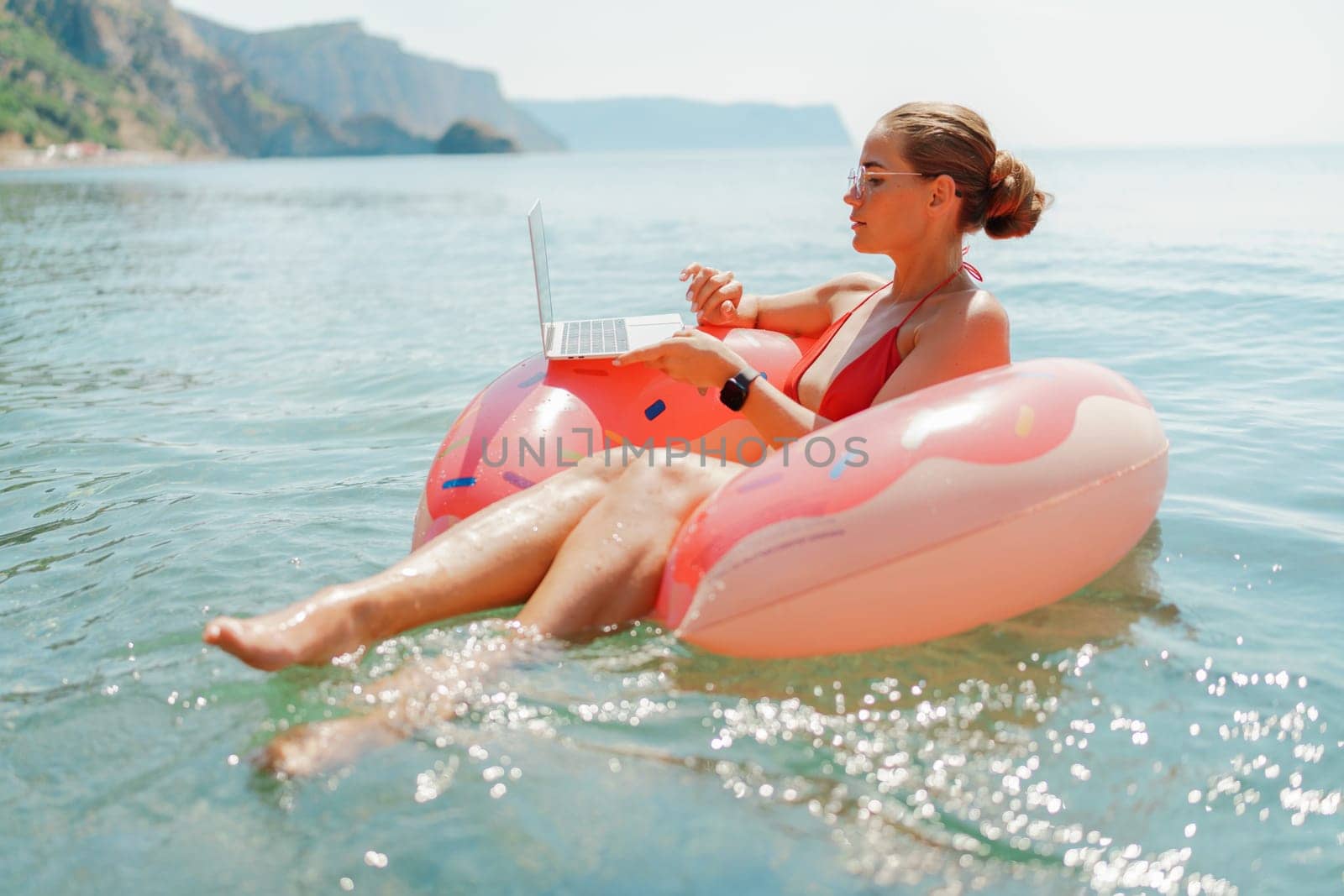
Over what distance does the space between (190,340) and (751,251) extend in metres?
8.08

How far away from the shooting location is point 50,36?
77.8m

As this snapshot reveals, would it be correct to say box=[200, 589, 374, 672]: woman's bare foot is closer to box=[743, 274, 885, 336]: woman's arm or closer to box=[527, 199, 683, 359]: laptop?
box=[527, 199, 683, 359]: laptop

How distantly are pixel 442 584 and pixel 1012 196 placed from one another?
1834 mm

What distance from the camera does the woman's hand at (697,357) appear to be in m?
3.04

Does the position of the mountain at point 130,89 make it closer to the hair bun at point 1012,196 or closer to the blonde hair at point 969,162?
the blonde hair at point 969,162

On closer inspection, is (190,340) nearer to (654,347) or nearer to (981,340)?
(654,347)

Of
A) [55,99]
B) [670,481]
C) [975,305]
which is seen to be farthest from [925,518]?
[55,99]

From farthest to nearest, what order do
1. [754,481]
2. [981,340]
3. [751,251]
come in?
[751,251] < [981,340] < [754,481]

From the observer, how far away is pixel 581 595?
2.64 m

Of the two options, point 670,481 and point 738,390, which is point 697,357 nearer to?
point 738,390

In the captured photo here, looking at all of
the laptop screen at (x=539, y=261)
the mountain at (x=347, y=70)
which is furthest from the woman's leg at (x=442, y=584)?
the mountain at (x=347, y=70)

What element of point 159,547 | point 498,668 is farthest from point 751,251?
point 498,668

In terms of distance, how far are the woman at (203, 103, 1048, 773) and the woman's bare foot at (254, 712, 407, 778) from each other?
160 millimetres

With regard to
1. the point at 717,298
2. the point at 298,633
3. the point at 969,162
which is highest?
the point at 969,162
